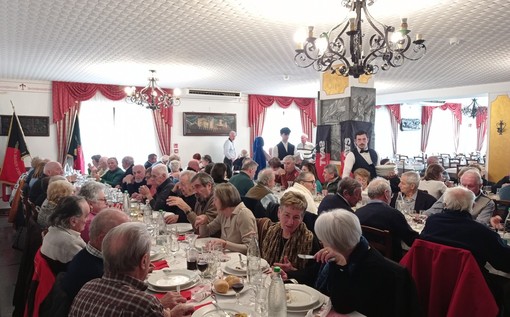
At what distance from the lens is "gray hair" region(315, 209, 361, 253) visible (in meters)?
2.04

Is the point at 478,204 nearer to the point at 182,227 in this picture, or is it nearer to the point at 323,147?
the point at 182,227

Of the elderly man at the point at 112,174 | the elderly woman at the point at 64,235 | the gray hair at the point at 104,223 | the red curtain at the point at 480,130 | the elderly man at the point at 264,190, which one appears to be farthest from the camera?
the red curtain at the point at 480,130

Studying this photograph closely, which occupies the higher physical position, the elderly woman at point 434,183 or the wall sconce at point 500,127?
the wall sconce at point 500,127

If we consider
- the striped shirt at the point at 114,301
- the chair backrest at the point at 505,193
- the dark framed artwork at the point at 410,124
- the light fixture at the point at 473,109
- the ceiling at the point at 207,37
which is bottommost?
the chair backrest at the point at 505,193

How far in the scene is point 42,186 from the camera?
530 centimetres

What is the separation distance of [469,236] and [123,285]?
2.41 meters

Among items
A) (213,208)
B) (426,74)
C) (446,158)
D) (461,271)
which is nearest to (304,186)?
(213,208)

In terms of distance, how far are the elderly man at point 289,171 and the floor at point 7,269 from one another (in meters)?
4.47

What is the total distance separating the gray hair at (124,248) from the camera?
5.53 feet

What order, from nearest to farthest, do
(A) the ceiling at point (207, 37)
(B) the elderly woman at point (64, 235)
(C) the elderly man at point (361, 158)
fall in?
(B) the elderly woman at point (64, 235)
(A) the ceiling at point (207, 37)
(C) the elderly man at point (361, 158)

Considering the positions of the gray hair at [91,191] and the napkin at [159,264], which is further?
the gray hair at [91,191]

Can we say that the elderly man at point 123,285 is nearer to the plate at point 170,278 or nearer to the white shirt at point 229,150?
the plate at point 170,278

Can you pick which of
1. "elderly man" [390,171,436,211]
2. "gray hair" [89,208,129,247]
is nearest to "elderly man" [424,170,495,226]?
"elderly man" [390,171,436,211]

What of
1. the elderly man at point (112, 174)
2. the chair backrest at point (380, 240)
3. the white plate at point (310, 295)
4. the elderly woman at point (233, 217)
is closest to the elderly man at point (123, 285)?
the white plate at point (310, 295)
